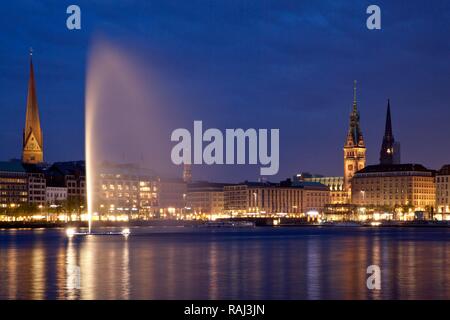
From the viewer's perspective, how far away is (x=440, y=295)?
28.7 metres

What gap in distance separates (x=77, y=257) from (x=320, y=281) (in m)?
19.3

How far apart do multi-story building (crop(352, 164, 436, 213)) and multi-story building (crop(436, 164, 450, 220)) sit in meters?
4.31

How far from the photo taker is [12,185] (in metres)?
143

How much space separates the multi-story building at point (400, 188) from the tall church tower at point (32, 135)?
234 ft

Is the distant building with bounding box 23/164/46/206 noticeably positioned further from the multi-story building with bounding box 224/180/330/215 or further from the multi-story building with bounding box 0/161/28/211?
the multi-story building with bounding box 224/180/330/215

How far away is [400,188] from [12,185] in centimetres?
8128

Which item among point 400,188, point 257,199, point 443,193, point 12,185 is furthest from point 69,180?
point 443,193

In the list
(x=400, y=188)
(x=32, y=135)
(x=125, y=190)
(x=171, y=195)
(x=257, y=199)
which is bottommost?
(x=257, y=199)

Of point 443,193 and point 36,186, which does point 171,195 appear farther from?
point 443,193

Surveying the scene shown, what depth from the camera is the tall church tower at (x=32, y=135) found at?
553ft

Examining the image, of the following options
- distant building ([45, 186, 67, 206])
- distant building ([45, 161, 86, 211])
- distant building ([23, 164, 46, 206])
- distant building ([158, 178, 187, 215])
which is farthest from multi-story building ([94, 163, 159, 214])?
distant building ([23, 164, 46, 206])
